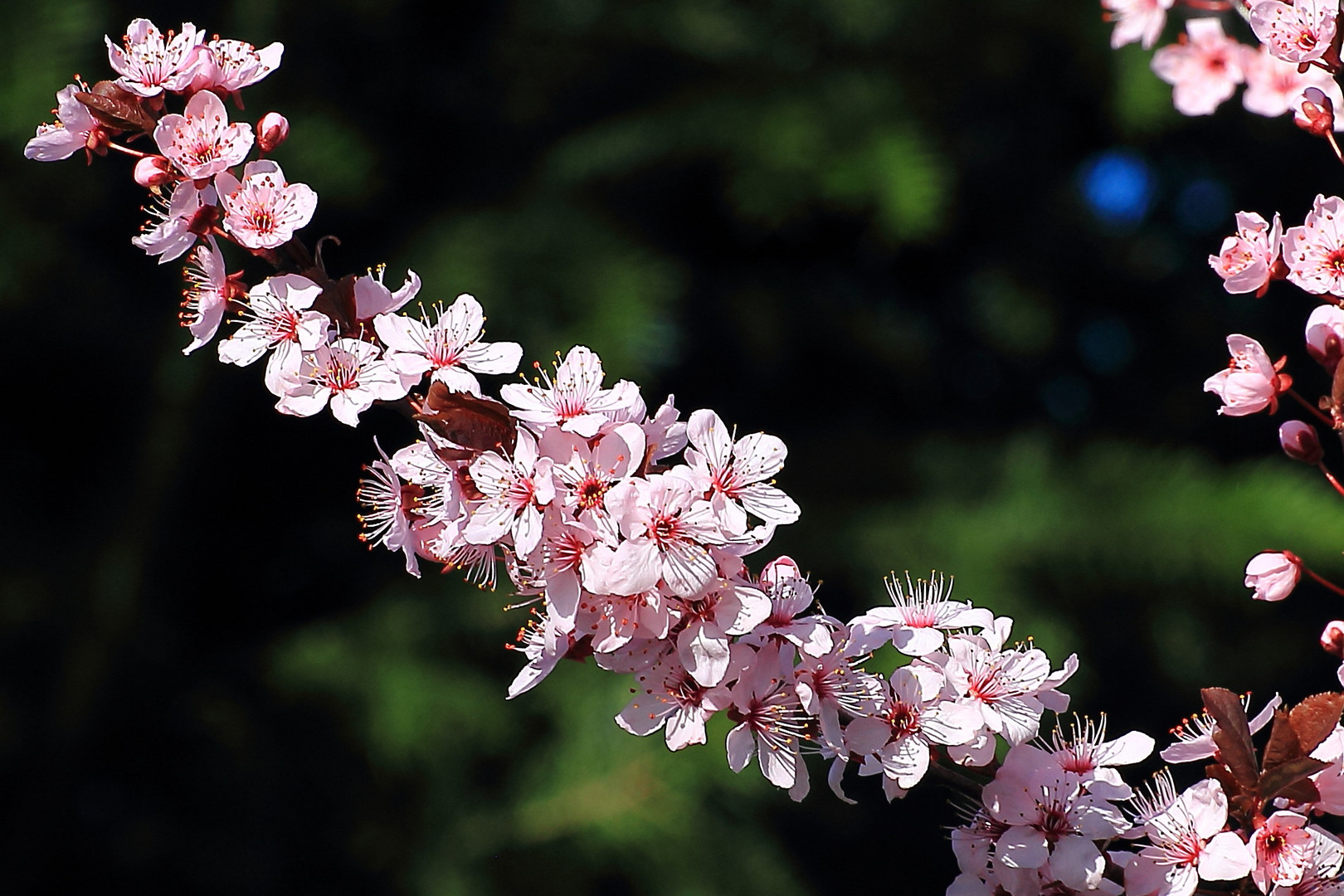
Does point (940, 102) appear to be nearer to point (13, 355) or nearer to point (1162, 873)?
point (13, 355)

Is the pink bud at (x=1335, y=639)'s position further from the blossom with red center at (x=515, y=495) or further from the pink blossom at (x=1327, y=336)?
the blossom with red center at (x=515, y=495)

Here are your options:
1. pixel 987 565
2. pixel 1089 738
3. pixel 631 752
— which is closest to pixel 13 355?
pixel 631 752

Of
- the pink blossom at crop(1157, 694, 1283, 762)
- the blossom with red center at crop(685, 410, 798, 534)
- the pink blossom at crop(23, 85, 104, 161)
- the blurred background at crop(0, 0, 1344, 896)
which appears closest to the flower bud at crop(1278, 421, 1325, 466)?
the pink blossom at crop(1157, 694, 1283, 762)

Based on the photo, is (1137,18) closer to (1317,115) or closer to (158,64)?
(1317,115)

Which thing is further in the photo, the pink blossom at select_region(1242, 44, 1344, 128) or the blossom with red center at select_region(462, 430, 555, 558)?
the pink blossom at select_region(1242, 44, 1344, 128)

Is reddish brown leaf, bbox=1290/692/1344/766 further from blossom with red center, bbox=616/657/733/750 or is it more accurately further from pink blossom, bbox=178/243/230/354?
pink blossom, bbox=178/243/230/354
